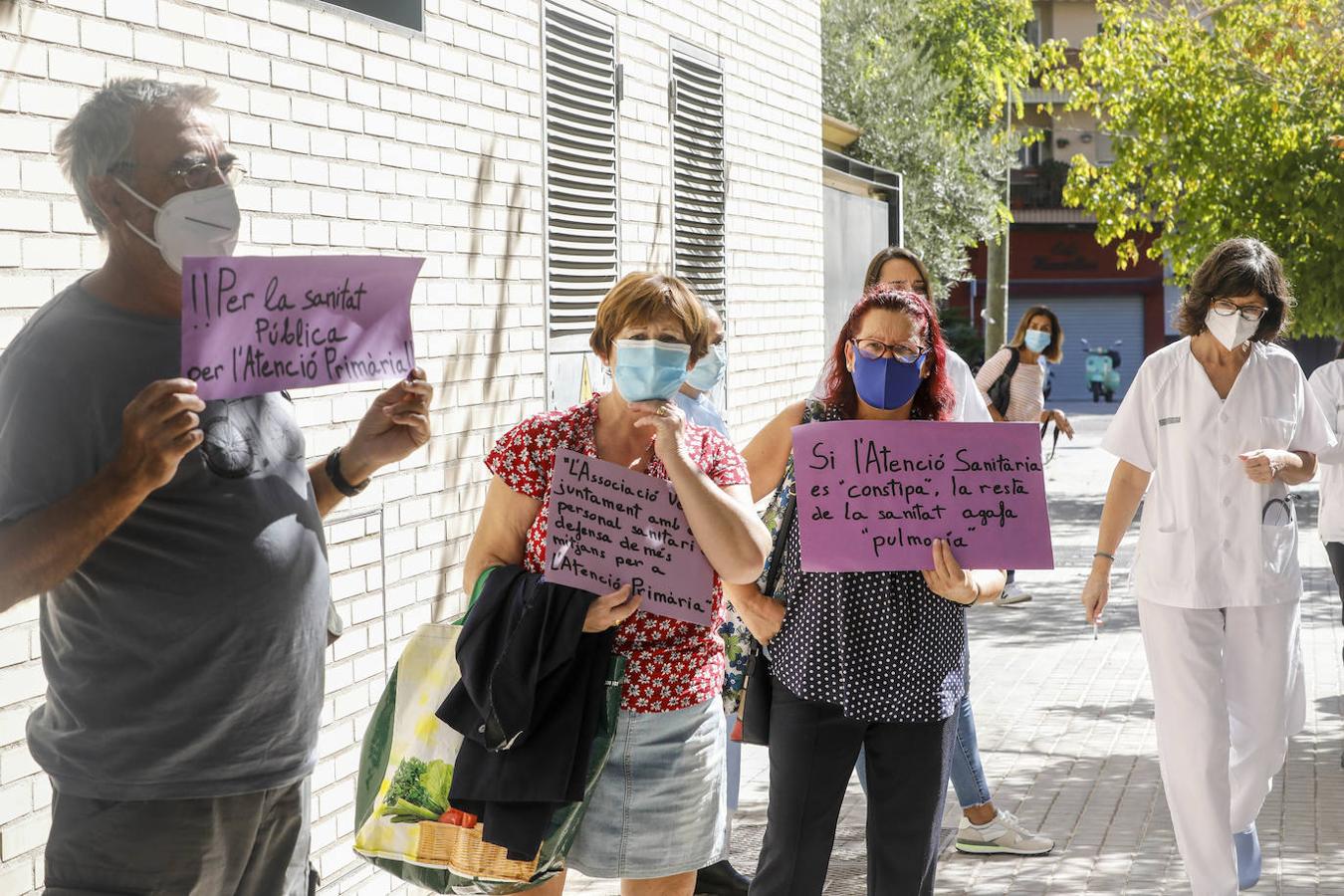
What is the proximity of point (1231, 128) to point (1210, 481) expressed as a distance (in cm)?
1286

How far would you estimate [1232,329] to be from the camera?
5102 millimetres

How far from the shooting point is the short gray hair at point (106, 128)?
2.56 metres

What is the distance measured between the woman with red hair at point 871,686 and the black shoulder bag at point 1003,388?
7604 millimetres

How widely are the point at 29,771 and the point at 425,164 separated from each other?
2630 mm

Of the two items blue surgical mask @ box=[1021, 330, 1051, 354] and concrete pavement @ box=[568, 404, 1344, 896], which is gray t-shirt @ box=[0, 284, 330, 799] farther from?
blue surgical mask @ box=[1021, 330, 1051, 354]

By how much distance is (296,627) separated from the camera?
9.11 ft

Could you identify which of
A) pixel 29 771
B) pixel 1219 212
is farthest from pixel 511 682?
pixel 1219 212

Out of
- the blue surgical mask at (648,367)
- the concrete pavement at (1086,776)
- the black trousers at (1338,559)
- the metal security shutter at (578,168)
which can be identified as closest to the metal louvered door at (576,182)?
the metal security shutter at (578,168)

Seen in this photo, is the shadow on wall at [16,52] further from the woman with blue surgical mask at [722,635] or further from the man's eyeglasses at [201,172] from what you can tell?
the woman with blue surgical mask at [722,635]

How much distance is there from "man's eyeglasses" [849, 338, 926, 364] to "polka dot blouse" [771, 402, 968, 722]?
1.62 ft

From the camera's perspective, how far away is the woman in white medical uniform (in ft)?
16.6

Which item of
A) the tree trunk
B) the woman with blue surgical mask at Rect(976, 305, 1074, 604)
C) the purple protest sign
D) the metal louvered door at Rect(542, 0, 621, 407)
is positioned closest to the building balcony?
the tree trunk

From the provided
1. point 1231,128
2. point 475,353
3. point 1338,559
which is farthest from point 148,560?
point 1231,128

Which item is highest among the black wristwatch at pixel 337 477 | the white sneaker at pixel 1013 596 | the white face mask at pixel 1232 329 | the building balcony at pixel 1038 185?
the building balcony at pixel 1038 185
